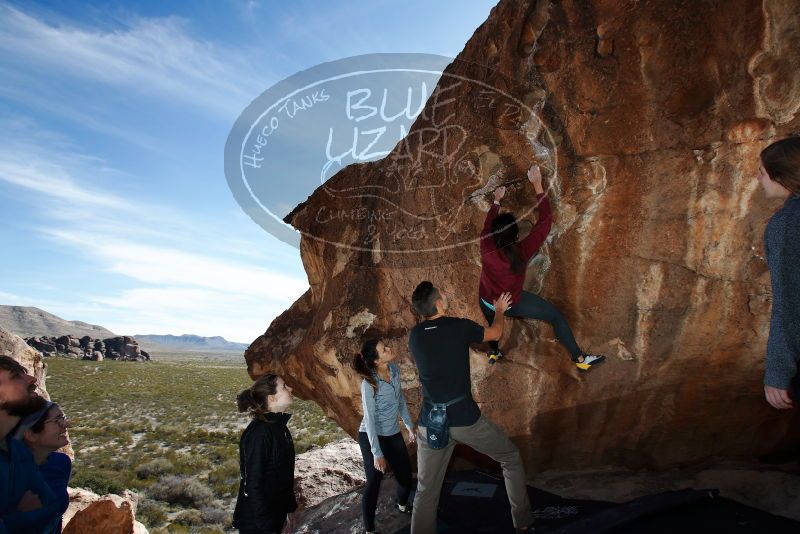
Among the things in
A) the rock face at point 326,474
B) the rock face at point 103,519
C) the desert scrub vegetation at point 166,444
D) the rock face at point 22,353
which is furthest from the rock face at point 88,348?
the rock face at point 103,519

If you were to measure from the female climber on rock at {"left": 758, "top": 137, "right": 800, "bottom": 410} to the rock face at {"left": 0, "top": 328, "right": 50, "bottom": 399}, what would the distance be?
9050 mm

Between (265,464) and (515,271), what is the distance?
2.90m

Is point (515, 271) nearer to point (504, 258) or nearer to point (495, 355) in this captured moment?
point (504, 258)

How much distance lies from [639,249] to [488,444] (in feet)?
8.37

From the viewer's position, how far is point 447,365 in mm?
3615

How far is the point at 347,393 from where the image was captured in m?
6.86

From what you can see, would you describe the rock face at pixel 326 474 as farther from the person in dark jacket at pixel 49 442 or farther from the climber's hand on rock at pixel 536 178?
the climber's hand on rock at pixel 536 178

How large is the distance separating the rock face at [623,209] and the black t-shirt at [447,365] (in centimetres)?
187

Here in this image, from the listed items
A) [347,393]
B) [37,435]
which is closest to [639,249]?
[347,393]

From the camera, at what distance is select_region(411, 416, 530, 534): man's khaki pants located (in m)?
3.56

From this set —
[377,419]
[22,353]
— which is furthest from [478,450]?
[22,353]

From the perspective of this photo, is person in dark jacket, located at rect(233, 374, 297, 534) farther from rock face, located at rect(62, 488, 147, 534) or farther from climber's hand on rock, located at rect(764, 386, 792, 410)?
rock face, located at rect(62, 488, 147, 534)

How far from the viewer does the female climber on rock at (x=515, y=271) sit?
15.4 ft

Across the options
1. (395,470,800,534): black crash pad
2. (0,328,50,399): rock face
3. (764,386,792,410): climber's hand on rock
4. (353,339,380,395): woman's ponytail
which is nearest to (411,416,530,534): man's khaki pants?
(395,470,800,534): black crash pad
